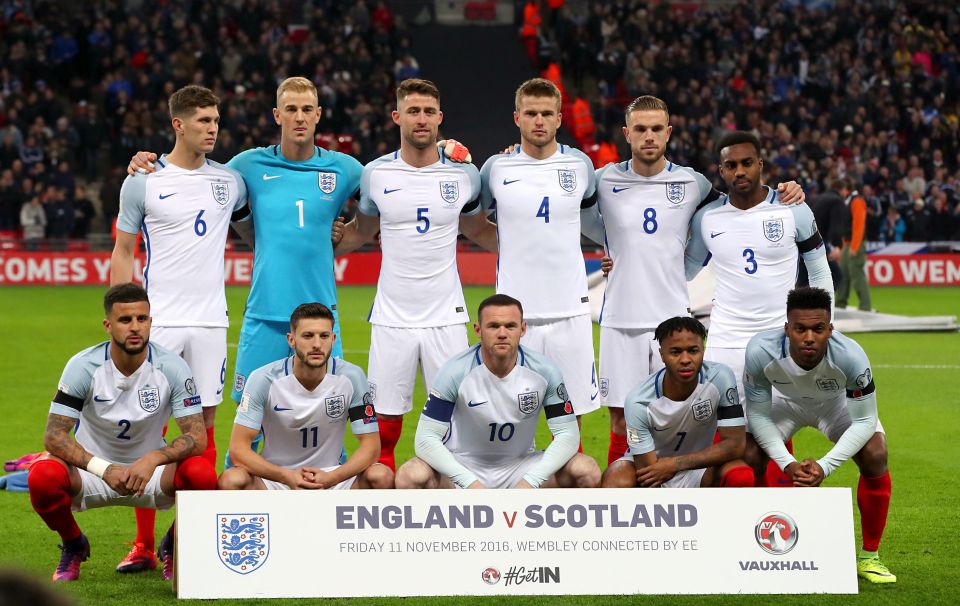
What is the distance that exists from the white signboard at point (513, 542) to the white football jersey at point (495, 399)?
0.69m

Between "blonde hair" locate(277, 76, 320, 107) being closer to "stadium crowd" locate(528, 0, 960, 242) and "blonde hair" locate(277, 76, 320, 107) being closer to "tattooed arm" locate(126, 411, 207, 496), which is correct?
"tattooed arm" locate(126, 411, 207, 496)

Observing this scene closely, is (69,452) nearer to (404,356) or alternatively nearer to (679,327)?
(404,356)

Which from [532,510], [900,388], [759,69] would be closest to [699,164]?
[759,69]

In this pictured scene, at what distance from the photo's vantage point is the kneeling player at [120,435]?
571 cm

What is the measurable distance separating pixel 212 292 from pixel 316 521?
5.68ft

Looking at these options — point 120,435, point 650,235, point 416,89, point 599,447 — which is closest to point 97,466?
point 120,435

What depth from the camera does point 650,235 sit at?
22.7 ft

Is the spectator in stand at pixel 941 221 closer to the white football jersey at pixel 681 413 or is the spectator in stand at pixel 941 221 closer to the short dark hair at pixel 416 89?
the white football jersey at pixel 681 413

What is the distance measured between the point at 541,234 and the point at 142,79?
70.5 ft

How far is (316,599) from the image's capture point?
17.9 feet

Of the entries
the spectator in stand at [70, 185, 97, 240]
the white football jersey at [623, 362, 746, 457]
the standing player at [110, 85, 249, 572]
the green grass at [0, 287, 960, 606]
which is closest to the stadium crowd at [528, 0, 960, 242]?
the green grass at [0, 287, 960, 606]

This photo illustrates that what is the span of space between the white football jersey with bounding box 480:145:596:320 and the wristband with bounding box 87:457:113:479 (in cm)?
230

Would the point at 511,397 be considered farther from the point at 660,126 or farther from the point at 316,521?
the point at 660,126

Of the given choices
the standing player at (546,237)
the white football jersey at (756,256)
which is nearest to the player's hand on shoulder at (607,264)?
the standing player at (546,237)
